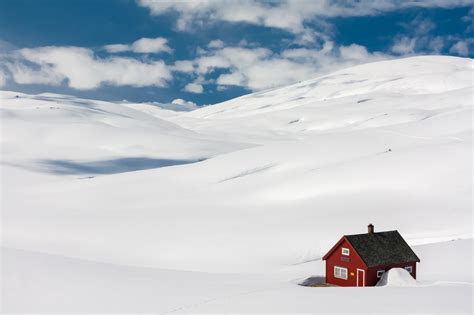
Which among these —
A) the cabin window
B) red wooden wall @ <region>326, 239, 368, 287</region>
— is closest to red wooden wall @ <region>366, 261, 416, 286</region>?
red wooden wall @ <region>326, 239, 368, 287</region>

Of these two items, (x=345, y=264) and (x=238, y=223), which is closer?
(x=345, y=264)

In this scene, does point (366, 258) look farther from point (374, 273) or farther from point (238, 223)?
point (238, 223)

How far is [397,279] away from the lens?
83.8ft

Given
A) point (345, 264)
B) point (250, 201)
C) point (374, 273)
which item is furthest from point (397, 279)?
point (250, 201)

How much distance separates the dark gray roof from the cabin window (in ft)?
5.03

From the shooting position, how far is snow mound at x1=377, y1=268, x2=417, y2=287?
25.4m

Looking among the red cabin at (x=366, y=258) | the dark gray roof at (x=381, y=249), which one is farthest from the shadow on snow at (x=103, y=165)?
the dark gray roof at (x=381, y=249)

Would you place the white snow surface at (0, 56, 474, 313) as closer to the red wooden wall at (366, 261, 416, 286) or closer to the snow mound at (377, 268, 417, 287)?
the snow mound at (377, 268, 417, 287)

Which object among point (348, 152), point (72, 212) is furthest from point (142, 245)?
point (348, 152)

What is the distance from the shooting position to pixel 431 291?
22969mm

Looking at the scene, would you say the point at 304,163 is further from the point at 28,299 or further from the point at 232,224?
the point at 28,299

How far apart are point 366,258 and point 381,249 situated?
4.40 feet

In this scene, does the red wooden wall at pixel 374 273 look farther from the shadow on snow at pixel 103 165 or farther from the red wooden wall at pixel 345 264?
the shadow on snow at pixel 103 165

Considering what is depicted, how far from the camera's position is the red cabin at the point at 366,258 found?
26250mm
